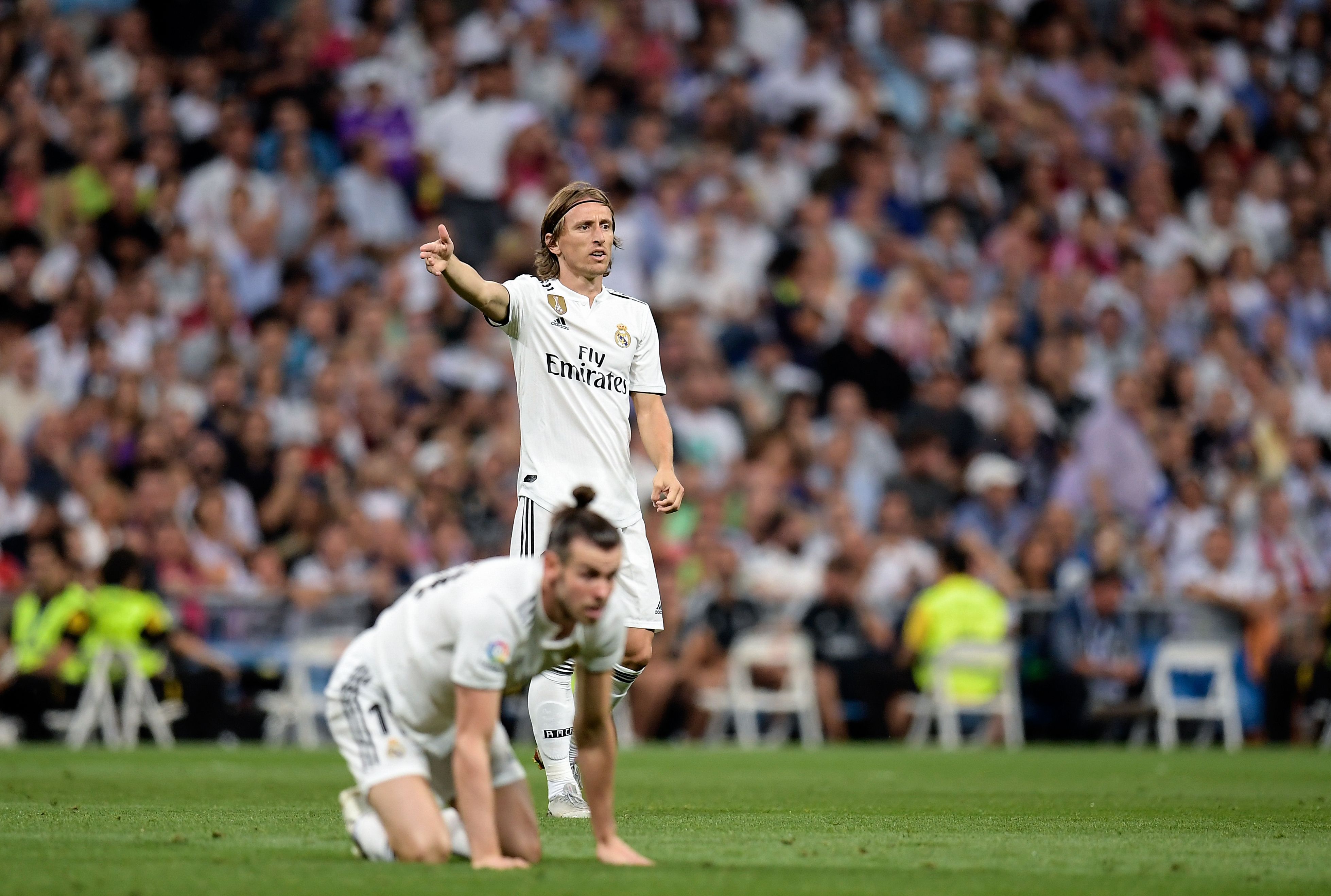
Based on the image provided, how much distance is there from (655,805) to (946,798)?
5.98ft

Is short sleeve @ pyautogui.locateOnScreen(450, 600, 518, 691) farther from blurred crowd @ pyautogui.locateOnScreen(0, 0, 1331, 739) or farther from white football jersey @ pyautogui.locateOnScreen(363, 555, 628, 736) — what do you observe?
blurred crowd @ pyautogui.locateOnScreen(0, 0, 1331, 739)

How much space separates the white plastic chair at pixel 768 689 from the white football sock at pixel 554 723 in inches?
316

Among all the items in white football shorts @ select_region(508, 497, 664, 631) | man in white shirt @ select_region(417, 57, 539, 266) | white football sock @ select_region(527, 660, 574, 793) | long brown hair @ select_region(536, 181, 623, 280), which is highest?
man in white shirt @ select_region(417, 57, 539, 266)

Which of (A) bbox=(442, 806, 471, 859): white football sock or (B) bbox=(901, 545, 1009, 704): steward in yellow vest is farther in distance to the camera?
(B) bbox=(901, 545, 1009, 704): steward in yellow vest

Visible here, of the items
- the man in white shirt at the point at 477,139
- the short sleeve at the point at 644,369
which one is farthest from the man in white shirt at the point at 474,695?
the man in white shirt at the point at 477,139

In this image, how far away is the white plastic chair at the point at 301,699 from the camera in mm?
16891

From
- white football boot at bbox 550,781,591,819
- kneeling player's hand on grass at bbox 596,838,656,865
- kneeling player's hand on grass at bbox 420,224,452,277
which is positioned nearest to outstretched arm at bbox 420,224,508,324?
kneeling player's hand on grass at bbox 420,224,452,277

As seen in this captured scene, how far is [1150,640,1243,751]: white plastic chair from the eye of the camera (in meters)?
17.8

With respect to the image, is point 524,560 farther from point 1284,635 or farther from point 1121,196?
point 1121,196

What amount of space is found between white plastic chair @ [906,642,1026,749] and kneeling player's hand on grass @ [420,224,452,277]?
9933mm

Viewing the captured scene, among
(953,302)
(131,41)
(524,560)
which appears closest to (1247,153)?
(953,302)

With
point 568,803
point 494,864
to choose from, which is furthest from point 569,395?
point 494,864

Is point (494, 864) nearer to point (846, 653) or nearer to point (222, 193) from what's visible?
point (846, 653)

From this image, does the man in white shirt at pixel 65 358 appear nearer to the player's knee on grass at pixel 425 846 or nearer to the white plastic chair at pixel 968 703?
the white plastic chair at pixel 968 703
